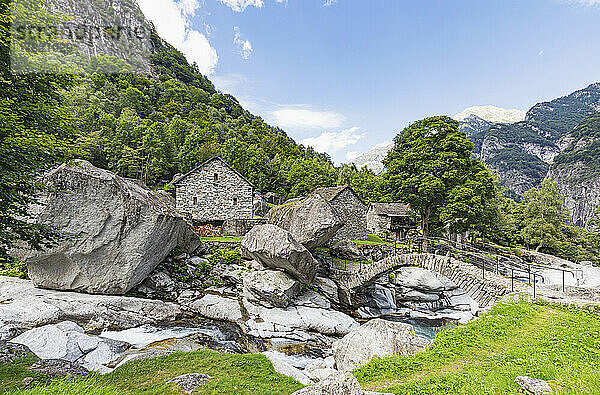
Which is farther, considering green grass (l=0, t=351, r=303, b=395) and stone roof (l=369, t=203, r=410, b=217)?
stone roof (l=369, t=203, r=410, b=217)

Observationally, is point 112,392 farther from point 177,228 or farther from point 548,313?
point 548,313

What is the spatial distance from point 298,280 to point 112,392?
13.0m

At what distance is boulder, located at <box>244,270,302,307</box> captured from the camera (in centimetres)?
1720

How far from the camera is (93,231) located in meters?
15.8

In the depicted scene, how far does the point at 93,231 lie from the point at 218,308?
8.20m

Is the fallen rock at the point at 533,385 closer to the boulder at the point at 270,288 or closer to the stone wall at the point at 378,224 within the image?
the boulder at the point at 270,288

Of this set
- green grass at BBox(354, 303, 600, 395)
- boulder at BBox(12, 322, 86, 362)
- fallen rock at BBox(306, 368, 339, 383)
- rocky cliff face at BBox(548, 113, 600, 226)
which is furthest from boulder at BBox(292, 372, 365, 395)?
rocky cliff face at BBox(548, 113, 600, 226)

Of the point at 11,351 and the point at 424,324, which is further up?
the point at 11,351

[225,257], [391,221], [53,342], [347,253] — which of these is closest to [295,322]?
[225,257]

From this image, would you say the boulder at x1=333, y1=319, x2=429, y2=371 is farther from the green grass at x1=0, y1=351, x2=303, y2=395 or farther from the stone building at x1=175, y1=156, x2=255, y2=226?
the stone building at x1=175, y1=156, x2=255, y2=226

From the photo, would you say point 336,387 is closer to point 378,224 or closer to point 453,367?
point 453,367

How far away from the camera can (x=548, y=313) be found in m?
11.4

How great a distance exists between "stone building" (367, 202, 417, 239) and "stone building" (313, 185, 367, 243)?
10939 millimetres

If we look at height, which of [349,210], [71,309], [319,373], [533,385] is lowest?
[319,373]
